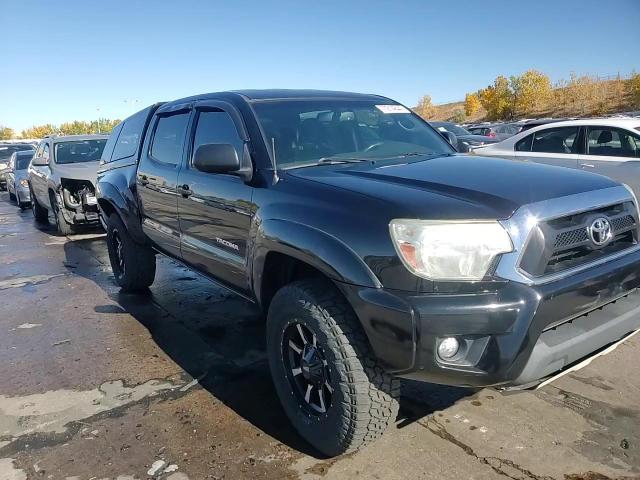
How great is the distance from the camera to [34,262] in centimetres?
764

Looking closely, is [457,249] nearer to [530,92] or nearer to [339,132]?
[339,132]

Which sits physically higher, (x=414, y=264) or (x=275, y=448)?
(x=414, y=264)

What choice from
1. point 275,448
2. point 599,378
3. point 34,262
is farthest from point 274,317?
point 34,262

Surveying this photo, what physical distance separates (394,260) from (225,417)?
1.57 m

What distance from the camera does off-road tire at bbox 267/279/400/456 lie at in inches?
94.4

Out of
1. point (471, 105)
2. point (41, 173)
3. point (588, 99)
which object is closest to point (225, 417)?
point (41, 173)

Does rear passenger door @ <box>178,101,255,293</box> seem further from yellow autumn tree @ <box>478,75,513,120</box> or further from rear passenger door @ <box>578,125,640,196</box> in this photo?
yellow autumn tree @ <box>478,75,513,120</box>

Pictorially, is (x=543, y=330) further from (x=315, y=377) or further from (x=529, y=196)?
(x=315, y=377)

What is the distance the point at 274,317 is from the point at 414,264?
36.9 inches

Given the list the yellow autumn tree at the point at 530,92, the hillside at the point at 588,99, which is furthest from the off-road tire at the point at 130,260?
the yellow autumn tree at the point at 530,92

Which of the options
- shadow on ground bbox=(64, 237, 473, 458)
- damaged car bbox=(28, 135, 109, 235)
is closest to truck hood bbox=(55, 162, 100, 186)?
damaged car bbox=(28, 135, 109, 235)

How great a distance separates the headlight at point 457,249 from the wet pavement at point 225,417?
1.04 meters

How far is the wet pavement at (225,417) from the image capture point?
2.62 m

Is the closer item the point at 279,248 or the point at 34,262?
the point at 279,248
